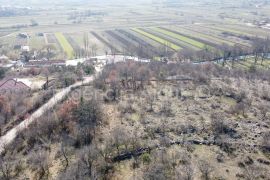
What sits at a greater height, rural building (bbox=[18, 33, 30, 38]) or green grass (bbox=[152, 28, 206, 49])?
green grass (bbox=[152, 28, 206, 49])

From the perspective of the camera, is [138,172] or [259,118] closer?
[138,172]

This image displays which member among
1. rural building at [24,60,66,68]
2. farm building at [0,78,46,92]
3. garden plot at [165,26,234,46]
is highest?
garden plot at [165,26,234,46]

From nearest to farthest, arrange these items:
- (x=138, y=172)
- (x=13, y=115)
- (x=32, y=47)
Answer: (x=138, y=172), (x=13, y=115), (x=32, y=47)

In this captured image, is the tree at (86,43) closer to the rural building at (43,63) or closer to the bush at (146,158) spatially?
the rural building at (43,63)

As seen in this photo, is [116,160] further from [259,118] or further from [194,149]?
[259,118]

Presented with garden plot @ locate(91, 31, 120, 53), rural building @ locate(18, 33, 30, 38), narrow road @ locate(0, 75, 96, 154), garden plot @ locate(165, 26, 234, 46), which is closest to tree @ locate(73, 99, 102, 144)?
narrow road @ locate(0, 75, 96, 154)

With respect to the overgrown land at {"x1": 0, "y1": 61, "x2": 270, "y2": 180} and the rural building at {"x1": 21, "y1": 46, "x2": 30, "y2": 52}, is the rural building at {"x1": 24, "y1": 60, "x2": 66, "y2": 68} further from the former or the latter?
the overgrown land at {"x1": 0, "y1": 61, "x2": 270, "y2": 180}

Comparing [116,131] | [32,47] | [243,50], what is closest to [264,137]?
[116,131]
